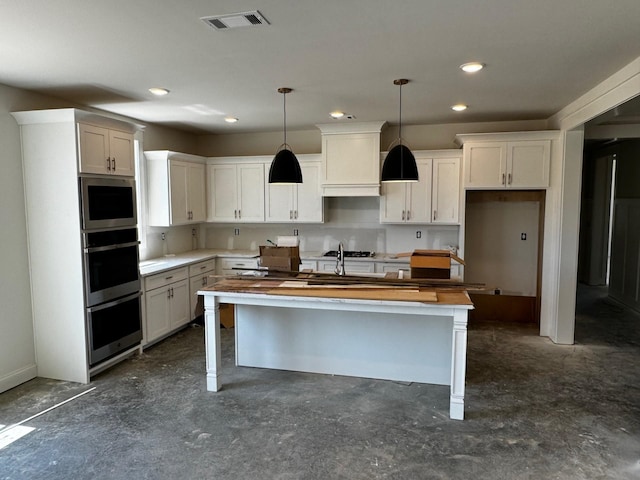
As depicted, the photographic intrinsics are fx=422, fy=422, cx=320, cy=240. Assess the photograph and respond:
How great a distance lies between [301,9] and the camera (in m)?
2.20

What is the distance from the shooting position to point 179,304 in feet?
16.5

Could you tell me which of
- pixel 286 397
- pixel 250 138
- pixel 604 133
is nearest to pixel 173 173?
pixel 250 138

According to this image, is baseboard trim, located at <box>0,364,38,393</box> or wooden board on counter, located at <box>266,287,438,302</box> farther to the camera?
baseboard trim, located at <box>0,364,38,393</box>

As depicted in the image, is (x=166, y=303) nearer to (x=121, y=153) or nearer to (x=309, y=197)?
(x=121, y=153)

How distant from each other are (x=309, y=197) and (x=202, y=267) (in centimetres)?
170

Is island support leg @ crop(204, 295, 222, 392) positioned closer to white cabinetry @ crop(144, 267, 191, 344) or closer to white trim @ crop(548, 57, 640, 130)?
white cabinetry @ crop(144, 267, 191, 344)

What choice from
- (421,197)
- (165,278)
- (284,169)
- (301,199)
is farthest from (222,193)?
(421,197)

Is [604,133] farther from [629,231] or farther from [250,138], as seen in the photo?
[250,138]

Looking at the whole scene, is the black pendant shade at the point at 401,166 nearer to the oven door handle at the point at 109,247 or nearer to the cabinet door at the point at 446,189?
the cabinet door at the point at 446,189

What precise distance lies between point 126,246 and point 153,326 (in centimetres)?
102

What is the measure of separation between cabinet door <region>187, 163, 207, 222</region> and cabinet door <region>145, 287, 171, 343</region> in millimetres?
1388

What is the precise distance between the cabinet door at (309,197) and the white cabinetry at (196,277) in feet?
4.45

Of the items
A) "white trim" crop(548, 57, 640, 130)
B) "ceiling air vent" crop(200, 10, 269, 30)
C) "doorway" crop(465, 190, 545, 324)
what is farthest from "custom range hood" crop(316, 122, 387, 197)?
"ceiling air vent" crop(200, 10, 269, 30)

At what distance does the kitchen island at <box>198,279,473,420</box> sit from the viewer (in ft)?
10.0
